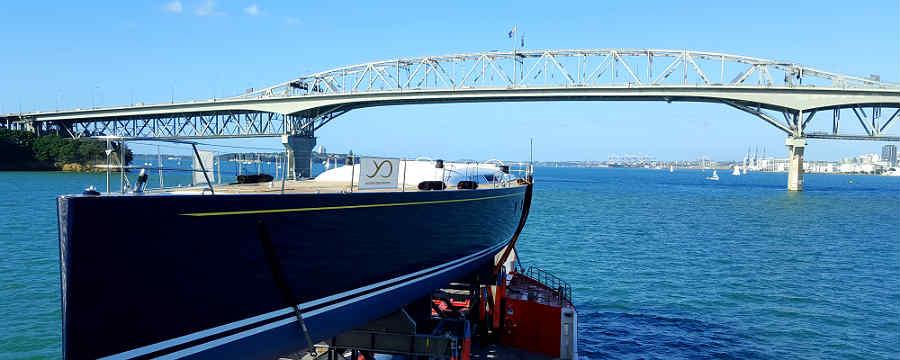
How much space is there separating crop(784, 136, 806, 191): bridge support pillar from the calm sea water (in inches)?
980

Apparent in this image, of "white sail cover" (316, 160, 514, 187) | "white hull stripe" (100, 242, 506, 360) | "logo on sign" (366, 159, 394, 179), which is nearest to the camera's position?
"white hull stripe" (100, 242, 506, 360)

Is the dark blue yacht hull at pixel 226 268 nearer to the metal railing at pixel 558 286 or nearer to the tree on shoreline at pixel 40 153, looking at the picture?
the metal railing at pixel 558 286

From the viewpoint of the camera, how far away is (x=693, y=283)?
26.1 metres

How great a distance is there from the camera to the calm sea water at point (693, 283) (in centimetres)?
1780

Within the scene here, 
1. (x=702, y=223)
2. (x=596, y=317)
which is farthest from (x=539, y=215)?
(x=596, y=317)

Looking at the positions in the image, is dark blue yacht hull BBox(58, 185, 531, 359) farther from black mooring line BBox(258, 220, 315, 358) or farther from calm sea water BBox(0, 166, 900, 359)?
calm sea water BBox(0, 166, 900, 359)

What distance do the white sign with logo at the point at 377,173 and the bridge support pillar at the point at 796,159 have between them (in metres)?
77.4

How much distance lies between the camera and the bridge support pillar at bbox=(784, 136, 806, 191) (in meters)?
72.2

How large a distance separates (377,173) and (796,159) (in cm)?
8551

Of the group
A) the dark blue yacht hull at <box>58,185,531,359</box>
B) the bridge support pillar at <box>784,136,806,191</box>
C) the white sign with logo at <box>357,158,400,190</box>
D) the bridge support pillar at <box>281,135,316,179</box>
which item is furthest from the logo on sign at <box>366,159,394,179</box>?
the bridge support pillar at <box>784,136,806,191</box>

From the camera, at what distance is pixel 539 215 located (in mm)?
51500

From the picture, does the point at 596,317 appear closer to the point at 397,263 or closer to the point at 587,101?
the point at 397,263

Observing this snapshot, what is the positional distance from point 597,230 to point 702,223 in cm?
1169

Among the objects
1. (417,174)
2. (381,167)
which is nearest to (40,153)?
(417,174)
